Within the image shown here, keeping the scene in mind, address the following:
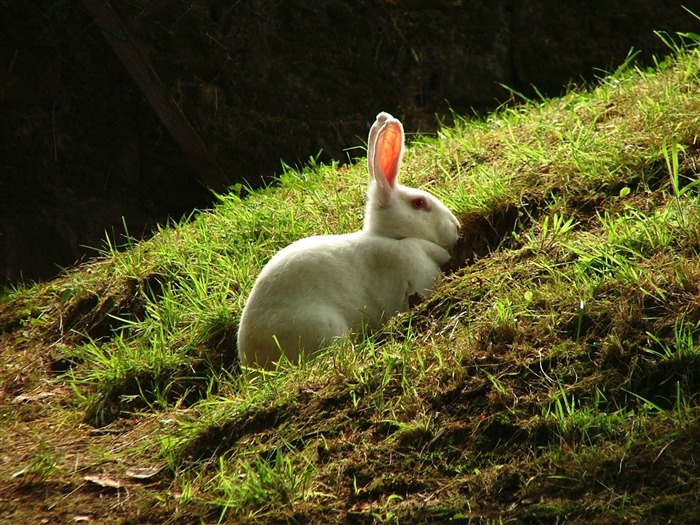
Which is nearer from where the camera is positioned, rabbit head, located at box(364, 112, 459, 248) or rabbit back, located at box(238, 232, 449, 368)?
rabbit back, located at box(238, 232, 449, 368)

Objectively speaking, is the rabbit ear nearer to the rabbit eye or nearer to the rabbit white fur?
the rabbit white fur

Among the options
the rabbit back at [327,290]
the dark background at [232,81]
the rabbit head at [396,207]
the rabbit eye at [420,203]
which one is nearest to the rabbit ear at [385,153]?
the rabbit head at [396,207]

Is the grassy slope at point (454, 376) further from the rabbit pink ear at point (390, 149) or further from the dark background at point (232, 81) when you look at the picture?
the dark background at point (232, 81)

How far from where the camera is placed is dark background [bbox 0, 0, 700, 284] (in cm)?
734

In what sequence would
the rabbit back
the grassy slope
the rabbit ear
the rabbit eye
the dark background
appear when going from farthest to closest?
1. the dark background
2. the rabbit eye
3. the rabbit ear
4. the rabbit back
5. the grassy slope

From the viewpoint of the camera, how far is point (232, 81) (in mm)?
7809

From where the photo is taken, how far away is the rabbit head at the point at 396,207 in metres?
4.58

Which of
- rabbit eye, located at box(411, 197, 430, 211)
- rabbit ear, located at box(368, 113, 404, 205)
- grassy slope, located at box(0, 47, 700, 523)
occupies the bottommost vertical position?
grassy slope, located at box(0, 47, 700, 523)

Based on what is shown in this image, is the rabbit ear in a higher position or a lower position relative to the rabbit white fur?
higher

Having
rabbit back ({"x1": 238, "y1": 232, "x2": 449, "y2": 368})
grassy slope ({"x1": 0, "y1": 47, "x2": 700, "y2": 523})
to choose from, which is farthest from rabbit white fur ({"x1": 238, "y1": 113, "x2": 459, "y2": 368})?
grassy slope ({"x1": 0, "y1": 47, "x2": 700, "y2": 523})

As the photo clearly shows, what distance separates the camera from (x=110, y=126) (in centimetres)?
756

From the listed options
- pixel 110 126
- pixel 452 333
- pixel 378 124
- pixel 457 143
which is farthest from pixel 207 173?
pixel 452 333

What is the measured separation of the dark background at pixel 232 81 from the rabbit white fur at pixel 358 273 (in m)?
2.51

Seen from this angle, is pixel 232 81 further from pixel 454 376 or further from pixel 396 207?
pixel 454 376
